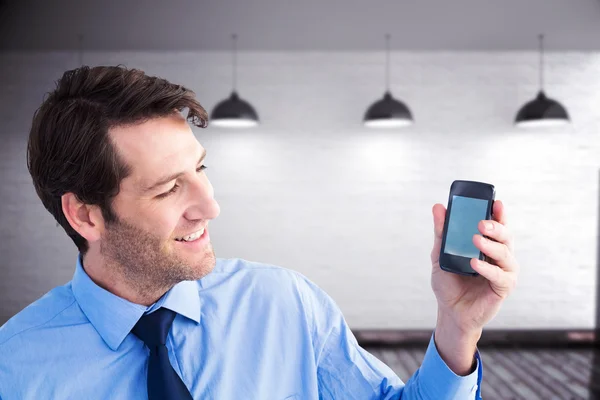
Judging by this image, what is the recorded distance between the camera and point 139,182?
1054mm

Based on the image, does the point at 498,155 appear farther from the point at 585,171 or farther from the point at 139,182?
the point at 139,182

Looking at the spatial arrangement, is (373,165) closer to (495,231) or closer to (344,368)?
(344,368)

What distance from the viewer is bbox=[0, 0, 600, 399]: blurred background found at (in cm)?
563

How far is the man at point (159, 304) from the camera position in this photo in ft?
3.13

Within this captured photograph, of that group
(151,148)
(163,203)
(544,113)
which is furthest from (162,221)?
(544,113)

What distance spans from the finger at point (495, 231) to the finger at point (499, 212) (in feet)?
0.20

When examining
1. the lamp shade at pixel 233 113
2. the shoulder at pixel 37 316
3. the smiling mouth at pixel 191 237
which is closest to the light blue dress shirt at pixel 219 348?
the shoulder at pixel 37 316

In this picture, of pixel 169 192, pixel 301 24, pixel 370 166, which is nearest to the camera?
pixel 169 192

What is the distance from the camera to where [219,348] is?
3.44ft

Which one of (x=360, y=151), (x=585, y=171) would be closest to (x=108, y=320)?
(x=360, y=151)

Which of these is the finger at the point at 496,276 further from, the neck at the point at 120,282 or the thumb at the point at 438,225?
the neck at the point at 120,282

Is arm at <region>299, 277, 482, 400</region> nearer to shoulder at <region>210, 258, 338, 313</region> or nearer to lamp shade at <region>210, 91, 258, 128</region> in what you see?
shoulder at <region>210, 258, 338, 313</region>

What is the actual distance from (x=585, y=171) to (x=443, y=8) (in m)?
2.75

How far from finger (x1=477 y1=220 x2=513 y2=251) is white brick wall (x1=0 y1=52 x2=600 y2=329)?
4.83m
